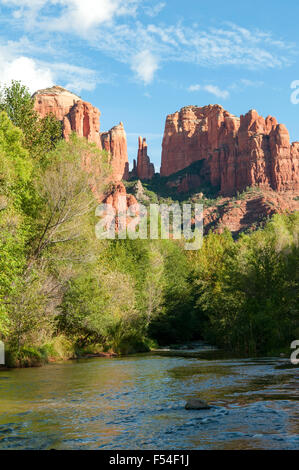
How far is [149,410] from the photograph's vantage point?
13023 mm

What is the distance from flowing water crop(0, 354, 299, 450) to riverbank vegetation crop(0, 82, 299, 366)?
4.54 m

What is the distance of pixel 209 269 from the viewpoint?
6094 centimetres

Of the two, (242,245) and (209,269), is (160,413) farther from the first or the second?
(209,269)

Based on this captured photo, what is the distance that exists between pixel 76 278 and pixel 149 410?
20.9 metres

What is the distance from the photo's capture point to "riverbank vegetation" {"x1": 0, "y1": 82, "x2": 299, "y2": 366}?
27.0 meters
